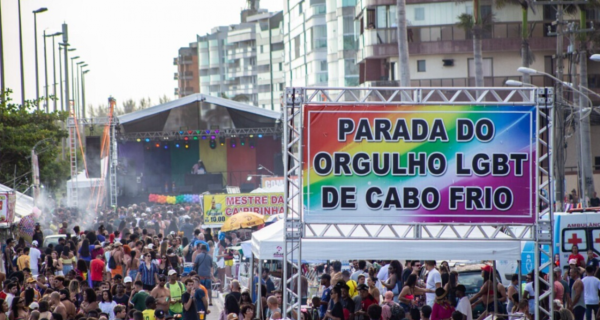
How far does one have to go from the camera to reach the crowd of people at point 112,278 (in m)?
13.8

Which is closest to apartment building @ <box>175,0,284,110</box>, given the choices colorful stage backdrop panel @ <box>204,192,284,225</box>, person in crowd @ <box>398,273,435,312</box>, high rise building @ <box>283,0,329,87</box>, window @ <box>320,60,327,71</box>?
high rise building @ <box>283,0,329,87</box>

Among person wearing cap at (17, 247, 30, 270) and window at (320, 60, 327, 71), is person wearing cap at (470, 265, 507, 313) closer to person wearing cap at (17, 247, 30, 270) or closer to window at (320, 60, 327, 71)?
person wearing cap at (17, 247, 30, 270)

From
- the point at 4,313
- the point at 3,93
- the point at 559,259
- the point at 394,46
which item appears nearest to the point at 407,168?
the point at 4,313

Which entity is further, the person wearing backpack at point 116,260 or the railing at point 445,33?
the railing at point 445,33

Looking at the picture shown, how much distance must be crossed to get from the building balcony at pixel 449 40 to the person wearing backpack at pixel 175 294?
133 feet

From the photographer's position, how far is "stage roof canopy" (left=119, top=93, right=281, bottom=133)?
4903 centimetres

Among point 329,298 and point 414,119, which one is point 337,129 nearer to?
point 414,119

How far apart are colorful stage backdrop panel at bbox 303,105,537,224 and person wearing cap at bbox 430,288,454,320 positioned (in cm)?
180

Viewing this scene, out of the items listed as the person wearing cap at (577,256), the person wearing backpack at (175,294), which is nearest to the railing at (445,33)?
the person wearing cap at (577,256)

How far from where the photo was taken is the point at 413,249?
13.8 metres

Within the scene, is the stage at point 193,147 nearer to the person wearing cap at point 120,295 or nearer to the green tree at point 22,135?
the green tree at point 22,135

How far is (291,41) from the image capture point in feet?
334

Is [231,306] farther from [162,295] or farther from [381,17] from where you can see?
[381,17]

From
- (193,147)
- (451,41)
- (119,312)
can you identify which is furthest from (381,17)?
(119,312)
